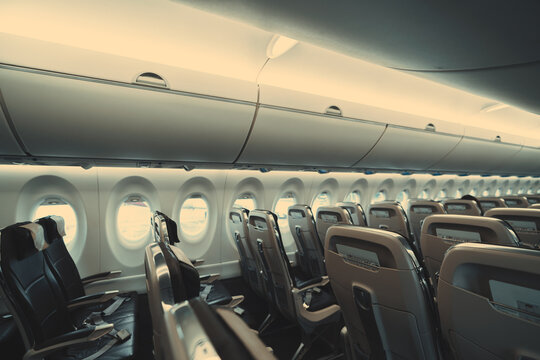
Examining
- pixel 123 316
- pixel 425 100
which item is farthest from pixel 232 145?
pixel 425 100

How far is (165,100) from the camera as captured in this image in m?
2.27


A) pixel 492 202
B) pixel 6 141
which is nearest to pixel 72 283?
pixel 6 141

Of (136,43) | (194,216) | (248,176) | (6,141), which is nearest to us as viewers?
(6,141)

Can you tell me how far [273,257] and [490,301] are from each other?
6.22 feet

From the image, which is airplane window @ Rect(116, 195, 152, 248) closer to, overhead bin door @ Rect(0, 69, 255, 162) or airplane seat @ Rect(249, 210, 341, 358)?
overhead bin door @ Rect(0, 69, 255, 162)

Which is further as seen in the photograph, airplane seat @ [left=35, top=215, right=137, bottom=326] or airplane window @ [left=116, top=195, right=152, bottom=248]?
airplane window @ [left=116, top=195, right=152, bottom=248]

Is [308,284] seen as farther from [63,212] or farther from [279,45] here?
[63,212]

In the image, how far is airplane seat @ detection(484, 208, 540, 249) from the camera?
1.97m

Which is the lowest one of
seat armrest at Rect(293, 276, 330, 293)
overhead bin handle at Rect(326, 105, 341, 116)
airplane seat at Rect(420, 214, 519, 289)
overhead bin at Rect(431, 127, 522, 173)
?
seat armrest at Rect(293, 276, 330, 293)

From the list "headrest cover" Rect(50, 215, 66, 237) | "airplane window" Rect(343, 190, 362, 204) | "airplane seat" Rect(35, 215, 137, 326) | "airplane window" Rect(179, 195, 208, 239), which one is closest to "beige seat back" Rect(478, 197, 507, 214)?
"airplane window" Rect(343, 190, 362, 204)

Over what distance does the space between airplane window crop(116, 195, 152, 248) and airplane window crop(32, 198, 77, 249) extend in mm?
603

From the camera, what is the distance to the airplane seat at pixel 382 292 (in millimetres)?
1117

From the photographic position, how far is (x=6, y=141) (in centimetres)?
211

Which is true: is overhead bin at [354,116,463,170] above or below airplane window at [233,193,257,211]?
above
